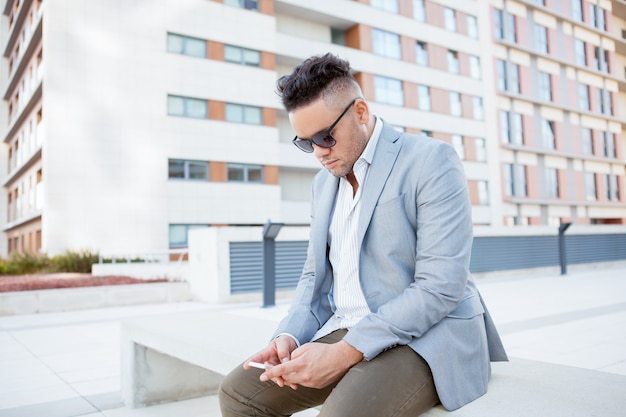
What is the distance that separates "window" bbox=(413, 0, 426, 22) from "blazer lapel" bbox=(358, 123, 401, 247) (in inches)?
1355

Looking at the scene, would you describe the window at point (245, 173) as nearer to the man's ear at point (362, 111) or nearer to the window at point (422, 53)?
the window at point (422, 53)

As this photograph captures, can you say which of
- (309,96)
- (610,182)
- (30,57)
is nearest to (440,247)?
(309,96)

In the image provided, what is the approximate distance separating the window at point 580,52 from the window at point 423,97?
53.0ft

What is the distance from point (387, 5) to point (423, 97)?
20.3 ft

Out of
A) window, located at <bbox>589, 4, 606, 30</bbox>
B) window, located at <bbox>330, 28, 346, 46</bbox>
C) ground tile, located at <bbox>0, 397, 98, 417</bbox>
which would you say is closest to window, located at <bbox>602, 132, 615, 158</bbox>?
window, located at <bbox>589, 4, 606, 30</bbox>

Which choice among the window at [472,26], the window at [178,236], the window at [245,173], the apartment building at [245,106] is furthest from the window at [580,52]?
the window at [178,236]

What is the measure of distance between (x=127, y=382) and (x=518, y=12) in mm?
41093

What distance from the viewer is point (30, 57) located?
27.8 metres

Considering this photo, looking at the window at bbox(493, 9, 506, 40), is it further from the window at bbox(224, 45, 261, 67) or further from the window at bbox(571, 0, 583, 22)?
A: the window at bbox(224, 45, 261, 67)

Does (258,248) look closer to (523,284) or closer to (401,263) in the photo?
(523,284)

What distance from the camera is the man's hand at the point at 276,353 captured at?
2.23 meters

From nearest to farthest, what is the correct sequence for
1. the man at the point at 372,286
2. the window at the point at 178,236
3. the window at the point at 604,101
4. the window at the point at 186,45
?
the man at the point at 372,286 < the window at the point at 178,236 < the window at the point at 186,45 < the window at the point at 604,101

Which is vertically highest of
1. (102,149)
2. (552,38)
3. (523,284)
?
(552,38)

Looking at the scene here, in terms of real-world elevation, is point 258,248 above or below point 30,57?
below
